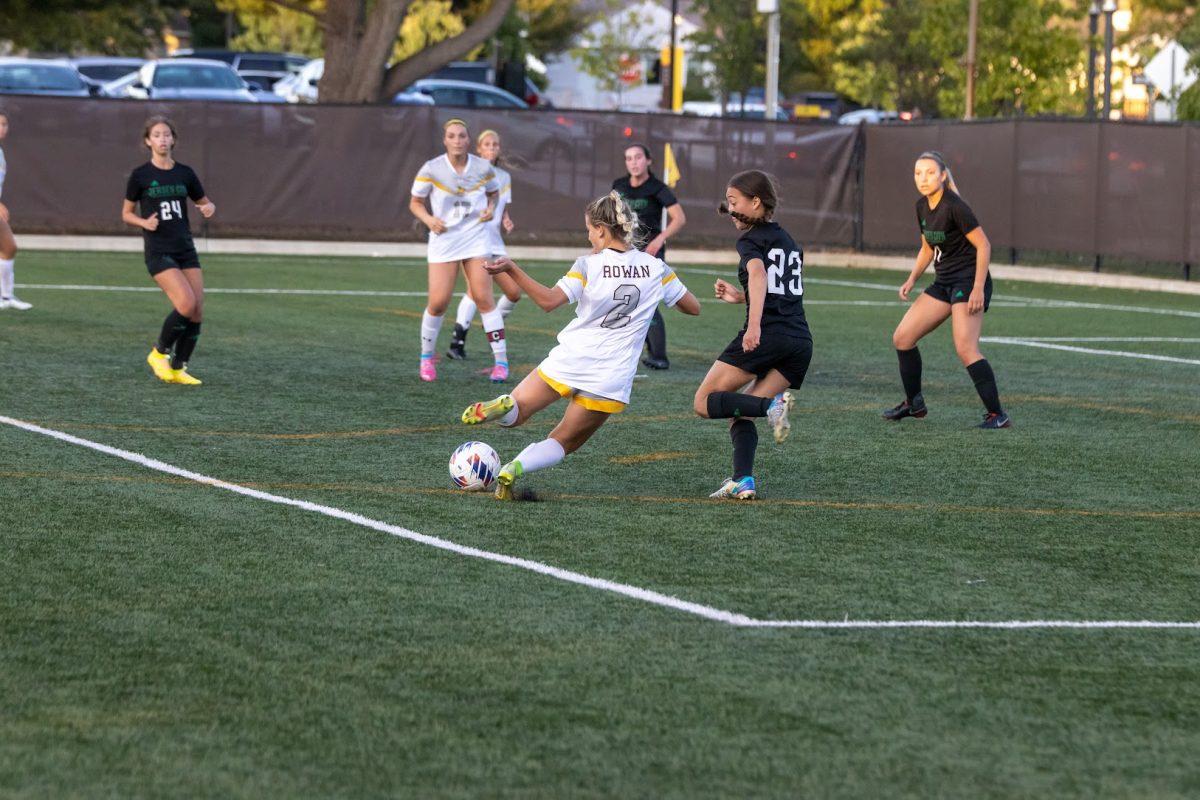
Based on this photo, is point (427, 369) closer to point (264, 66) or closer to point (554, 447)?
point (554, 447)

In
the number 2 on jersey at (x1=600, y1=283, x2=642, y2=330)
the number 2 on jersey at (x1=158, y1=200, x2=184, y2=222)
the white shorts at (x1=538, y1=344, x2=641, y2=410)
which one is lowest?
the white shorts at (x1=538, y1=344, x2=641, y2=410)

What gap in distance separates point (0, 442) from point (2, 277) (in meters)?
8.55

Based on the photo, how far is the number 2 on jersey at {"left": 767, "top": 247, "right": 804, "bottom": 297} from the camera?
941cm

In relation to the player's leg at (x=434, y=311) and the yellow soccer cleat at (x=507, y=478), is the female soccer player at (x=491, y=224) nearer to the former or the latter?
the player's leg at (x=434, y=311)

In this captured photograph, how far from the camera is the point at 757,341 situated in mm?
9266

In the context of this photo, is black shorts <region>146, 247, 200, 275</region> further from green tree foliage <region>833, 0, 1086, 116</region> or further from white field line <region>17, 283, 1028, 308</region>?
green tree foliage <region>833, 0, 1086, 116</region>

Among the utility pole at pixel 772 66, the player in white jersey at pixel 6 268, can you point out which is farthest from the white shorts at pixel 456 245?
the utility pole at pixel 772 66

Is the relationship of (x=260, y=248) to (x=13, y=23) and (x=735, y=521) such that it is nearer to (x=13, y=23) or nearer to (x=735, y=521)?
(x=735, y=521)

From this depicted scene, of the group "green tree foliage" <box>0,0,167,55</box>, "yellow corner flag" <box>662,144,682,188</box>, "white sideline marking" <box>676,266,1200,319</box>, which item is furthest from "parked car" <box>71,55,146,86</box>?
"white sideline marking" <box>676,266,1200,319</box>

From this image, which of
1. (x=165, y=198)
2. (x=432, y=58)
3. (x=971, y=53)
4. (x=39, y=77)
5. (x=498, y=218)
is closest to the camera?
(x=165, y=198)

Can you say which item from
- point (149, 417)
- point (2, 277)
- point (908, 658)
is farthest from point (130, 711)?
point (2, 277)

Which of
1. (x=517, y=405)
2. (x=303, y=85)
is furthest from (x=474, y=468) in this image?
(x=303, y=85)

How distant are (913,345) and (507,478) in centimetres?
450

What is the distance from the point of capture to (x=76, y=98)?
94.5ft
